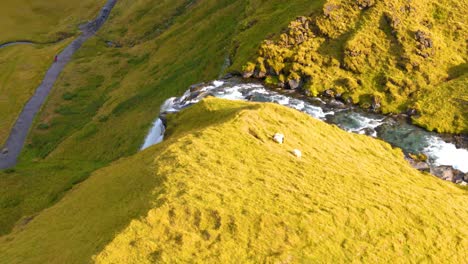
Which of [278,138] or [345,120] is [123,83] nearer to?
[345,120]

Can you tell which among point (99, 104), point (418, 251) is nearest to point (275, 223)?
point (418, 251)

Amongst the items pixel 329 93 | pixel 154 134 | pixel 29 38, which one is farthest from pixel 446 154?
pixel 29 38

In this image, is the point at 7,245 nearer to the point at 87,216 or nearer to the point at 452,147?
the point at 87,216

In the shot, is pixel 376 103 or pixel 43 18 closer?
pixel 376 103

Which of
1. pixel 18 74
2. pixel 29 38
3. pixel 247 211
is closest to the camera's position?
pixel 247 211

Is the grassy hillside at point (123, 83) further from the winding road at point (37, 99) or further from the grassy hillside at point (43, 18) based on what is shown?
the grassy hillside at point (43, 18)

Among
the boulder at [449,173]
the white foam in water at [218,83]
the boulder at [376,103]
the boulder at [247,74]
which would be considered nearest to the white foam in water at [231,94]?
the white foam in water at [218,83]

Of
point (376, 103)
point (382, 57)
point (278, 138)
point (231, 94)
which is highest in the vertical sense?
point (278, 138)
